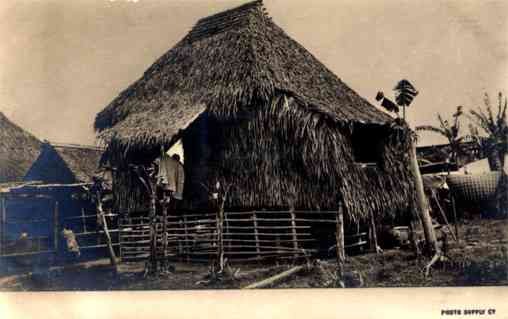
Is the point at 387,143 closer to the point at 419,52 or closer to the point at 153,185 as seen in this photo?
the point at 419,52

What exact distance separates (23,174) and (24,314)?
20.7ft

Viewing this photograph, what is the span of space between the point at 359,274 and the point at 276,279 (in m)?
1.12

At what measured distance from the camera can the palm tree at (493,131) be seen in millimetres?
5520

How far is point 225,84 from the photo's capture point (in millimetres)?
7816

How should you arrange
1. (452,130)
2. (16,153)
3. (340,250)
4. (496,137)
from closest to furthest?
(496,137), (340,250), (452,130), (16,153)

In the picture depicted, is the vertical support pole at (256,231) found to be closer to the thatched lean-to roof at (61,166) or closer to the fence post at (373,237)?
the fence post at (373,237)

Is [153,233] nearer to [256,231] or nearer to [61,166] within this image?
[256,231]

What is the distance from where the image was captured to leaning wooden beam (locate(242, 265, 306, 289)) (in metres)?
5.64

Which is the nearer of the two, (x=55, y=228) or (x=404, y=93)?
(x=404, y=93)

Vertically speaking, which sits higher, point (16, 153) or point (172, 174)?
point (16, 153)

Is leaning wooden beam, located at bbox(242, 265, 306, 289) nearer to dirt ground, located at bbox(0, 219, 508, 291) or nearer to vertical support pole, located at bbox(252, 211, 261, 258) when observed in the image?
dirt ground, located at bbox(0, 219, 508, 291)

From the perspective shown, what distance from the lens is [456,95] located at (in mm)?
5965

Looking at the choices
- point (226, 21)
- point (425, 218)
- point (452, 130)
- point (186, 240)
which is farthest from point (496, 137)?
point (226, 21)

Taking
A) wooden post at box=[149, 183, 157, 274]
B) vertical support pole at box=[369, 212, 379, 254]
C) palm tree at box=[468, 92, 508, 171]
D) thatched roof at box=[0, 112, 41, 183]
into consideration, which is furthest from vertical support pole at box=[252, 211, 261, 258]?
thatched roof at box=[0, 112, 41, 183]
